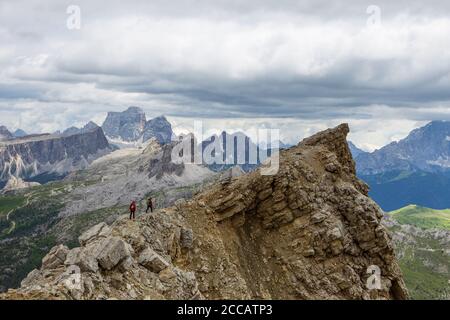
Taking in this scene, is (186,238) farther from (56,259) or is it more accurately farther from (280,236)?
(56,259)

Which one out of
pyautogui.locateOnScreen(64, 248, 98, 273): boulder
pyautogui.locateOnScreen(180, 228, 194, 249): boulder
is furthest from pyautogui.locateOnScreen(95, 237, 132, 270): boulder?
pyautogui.locateOnScreen(180, 228, 194, 249): boulder

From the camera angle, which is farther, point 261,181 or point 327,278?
point 261,181

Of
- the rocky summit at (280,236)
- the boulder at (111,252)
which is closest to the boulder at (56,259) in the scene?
the rocky summit at (280,236)

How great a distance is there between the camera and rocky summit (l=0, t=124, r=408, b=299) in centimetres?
6531

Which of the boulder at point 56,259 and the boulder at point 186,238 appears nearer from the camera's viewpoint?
the boulder at point 56,259

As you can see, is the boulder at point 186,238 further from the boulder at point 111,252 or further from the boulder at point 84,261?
the boulder at point 84,261

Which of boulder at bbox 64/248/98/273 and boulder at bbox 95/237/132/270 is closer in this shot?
boulder at bbox 64/248/98/273

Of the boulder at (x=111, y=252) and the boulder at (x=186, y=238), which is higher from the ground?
the boulder at (x=111, y=252)

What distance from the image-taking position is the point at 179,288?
52750mm

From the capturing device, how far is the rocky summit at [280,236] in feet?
214

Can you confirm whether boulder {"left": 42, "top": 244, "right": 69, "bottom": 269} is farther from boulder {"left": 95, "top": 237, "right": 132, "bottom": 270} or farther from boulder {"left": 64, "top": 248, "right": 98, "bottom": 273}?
boulder {"left": 95, "top": 237, "right": 132, "bottom": 270}
